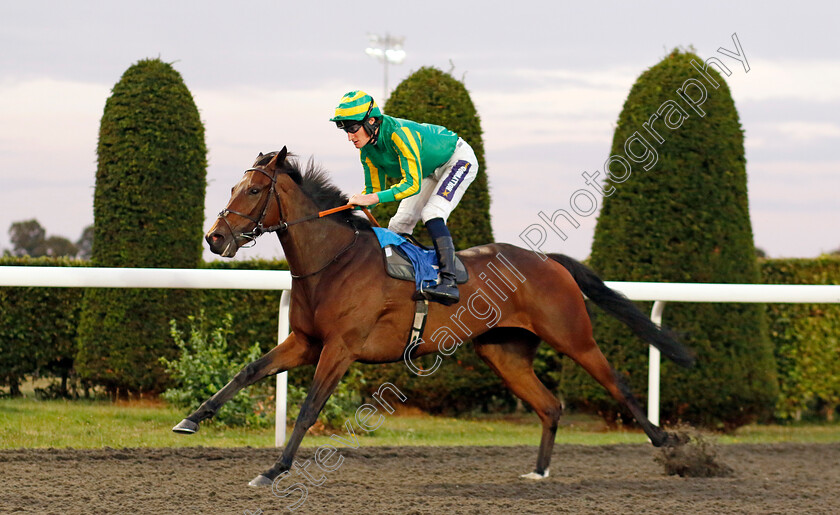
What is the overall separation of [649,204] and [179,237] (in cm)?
420

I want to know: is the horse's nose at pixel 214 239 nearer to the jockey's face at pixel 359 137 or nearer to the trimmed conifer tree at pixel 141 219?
the jockey's face at pixel 359 137

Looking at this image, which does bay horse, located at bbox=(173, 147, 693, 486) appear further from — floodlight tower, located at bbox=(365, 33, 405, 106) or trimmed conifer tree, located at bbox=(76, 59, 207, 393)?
floodlight tower, located at bbox=(365, 33, 405, 106)

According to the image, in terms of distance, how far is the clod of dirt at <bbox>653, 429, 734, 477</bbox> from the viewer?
5.18m

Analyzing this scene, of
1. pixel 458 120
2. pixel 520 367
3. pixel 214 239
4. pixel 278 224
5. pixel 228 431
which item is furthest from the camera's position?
pixel 458 120

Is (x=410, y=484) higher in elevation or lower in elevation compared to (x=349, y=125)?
lower

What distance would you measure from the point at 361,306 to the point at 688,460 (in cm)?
222

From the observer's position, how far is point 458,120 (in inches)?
310

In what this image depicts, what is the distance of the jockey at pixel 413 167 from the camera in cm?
446

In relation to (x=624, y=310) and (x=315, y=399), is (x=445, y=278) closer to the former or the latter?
A: (x=315, y=399)

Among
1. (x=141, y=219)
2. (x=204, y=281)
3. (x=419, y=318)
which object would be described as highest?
(x=141, y=219)

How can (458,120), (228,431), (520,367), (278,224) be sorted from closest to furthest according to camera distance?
(278,224) < (520,367) < (228,431) < (458,120)

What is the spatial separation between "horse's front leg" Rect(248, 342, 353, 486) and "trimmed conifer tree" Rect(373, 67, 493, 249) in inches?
137

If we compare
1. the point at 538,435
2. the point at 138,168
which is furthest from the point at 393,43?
the point at 538,435

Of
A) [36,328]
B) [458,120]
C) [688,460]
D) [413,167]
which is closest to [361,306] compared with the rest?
[413,167]
